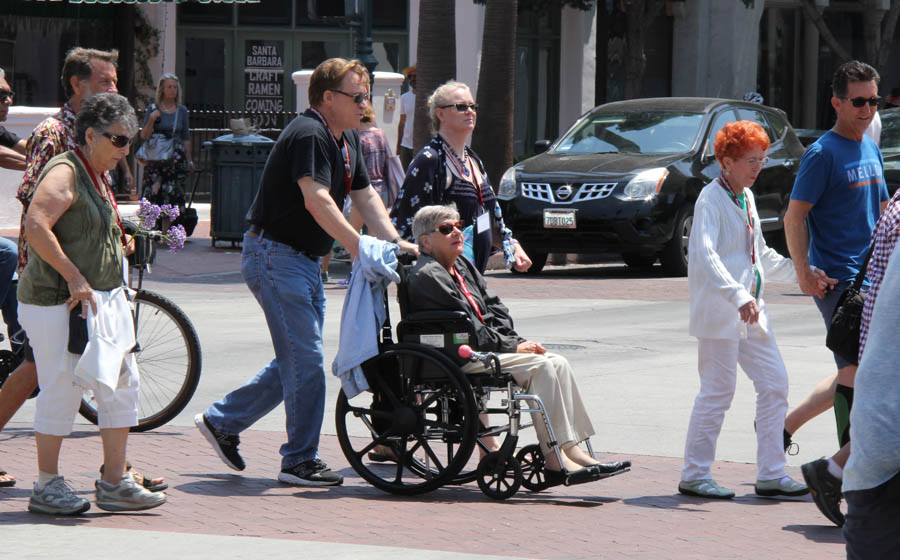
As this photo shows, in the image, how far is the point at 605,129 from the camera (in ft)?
58.4

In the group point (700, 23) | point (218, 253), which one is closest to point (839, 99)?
point (218, 253)

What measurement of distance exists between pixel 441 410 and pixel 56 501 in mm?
1671

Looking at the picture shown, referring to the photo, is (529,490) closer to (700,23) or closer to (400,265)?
(400,265)

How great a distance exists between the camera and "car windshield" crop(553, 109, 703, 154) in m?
17.2

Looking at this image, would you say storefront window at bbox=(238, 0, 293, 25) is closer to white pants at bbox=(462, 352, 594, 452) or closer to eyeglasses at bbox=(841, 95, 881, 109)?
eyeglasses at bbox=(841, 95, 881, 109)

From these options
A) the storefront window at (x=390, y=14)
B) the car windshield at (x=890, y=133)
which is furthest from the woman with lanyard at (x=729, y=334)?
the storefront window at (x=390, y=14)

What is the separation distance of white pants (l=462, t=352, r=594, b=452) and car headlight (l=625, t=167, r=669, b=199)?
31.1 feet

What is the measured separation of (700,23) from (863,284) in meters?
25.8

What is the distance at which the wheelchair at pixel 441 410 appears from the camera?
6695 mm

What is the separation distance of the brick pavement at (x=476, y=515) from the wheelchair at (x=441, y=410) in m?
0.10

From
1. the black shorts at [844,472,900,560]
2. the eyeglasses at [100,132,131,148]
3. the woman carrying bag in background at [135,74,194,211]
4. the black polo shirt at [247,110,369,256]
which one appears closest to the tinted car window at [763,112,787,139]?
the woman carrying bag in background at [135,74,194,211]

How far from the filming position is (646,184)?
16.2 meters

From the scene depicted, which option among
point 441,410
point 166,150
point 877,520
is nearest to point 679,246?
point 166,150

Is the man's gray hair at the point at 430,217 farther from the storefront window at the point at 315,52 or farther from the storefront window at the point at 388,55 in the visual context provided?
the storefront window at the point at 388,55
